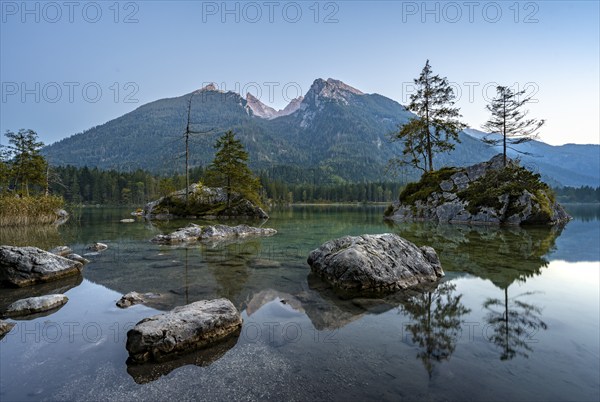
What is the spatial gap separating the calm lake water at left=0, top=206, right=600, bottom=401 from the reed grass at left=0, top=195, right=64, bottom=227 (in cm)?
2746

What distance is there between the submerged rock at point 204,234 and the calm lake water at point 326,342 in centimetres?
873

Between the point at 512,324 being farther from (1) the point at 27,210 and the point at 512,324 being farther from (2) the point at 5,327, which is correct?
(1) the point at 27,210

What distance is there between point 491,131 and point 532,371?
4136cm

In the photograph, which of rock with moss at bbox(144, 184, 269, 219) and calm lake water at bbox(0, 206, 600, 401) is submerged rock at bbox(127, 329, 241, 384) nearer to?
calm lake water at bbox(0, 206, 600, 401)

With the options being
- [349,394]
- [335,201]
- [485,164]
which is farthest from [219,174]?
[335,201]

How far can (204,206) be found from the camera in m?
49.1

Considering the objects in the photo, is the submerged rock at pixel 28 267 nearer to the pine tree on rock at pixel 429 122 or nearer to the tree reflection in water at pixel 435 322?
the tree reflection in water at pixel 435 322

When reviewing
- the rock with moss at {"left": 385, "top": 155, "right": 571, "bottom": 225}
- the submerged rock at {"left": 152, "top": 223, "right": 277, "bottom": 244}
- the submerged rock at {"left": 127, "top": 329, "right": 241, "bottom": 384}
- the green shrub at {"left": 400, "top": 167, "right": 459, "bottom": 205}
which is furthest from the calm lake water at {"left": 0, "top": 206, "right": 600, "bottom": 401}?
the green shrub at {"left": 400, "top": 167, "right": 459, "bottom": 205}

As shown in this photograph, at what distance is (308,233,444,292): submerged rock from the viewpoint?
1055 cm

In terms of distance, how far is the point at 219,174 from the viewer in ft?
166

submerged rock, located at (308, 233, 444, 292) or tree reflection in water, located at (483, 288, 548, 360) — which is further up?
submerged rock, located at (308, 233, 444, 292)

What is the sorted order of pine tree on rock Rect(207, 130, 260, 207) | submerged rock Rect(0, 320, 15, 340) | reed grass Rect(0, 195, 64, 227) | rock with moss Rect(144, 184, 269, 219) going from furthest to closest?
pine tree on rock Rect(207, 130, 260, 207) → rock with moss Rect(144, 184, 269, 219) → reed grass Rect(0, 195, 64, 227) → submerged rock Rect(0, 320, 15, 340)

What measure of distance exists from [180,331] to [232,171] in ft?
145

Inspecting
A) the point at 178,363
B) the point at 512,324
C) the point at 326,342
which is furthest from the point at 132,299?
the point at 512,324
